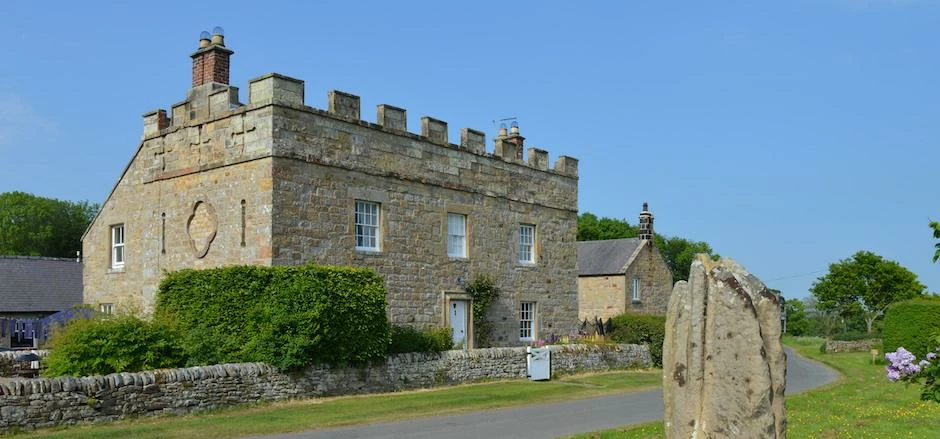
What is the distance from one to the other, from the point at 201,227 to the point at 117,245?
15.4ft

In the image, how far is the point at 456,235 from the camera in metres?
24.8

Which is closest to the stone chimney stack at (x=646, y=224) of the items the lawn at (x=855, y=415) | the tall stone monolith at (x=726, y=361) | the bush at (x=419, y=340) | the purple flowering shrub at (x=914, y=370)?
the lawn at (x=855, y=415)

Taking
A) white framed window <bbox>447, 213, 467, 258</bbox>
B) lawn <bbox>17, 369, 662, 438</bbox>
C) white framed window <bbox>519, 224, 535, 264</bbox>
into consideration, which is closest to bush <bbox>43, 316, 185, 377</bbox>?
lawn <bbox>17, 369, 662, 438</bbox>

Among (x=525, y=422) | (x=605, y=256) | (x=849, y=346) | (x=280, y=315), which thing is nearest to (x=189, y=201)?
(x=280, y=315)

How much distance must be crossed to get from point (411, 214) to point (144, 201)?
740cm

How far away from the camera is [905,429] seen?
12.0m

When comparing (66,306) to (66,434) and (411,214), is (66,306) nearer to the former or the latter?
(411,214)

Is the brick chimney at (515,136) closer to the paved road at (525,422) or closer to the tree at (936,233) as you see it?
the paved road at (525,422)

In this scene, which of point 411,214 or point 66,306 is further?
point 66,306

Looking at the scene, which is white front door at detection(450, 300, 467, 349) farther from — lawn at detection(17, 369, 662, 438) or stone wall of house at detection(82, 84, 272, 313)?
stone wall of house at detection(82, 84, 272, 313)

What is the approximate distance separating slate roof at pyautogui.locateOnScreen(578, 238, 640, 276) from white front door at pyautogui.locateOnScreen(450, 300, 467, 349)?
1746 centimetres

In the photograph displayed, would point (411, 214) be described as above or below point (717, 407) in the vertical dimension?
→ above

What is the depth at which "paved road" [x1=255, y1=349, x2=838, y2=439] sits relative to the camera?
1276 centimetres

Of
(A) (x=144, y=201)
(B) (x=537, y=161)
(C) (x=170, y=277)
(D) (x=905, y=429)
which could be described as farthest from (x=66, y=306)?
(D) (x=905, y=429)
